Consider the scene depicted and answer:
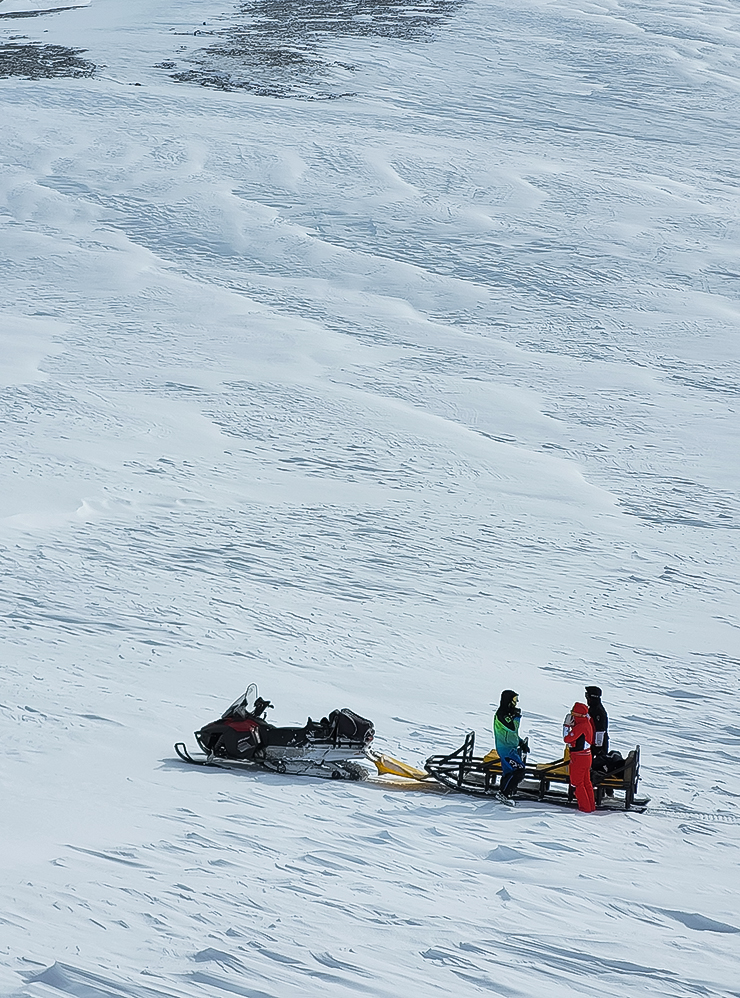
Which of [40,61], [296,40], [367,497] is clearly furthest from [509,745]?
[296,40]

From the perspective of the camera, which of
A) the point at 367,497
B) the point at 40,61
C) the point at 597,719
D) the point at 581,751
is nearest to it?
the point at 581,751

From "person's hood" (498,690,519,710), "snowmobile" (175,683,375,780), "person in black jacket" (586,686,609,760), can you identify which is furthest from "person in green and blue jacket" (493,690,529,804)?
"snowmobile" (175,683,375,780)

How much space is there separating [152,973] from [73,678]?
4.04m

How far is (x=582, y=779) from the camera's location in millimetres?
6914

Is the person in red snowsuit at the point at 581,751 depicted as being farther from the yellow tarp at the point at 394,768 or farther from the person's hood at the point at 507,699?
the yellow tarp at the point at 394,768

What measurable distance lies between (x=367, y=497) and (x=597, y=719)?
5.89 m

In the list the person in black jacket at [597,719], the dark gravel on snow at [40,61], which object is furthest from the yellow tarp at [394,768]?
the dark gravel on snow at [40,61]

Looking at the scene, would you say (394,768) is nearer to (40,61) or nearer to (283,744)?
(283,744)

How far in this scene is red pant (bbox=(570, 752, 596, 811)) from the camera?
6879mm

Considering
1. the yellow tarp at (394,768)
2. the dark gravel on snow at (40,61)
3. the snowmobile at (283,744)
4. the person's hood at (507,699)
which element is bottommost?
the yellow tarp at (394,768)

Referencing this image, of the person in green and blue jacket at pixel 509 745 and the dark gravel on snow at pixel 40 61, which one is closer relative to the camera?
the person in green and blue jacket at pixel 509 745

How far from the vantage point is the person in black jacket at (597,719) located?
7.09 m

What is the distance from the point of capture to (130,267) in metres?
20.2

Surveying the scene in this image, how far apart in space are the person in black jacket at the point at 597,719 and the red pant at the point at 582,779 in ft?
0.69
